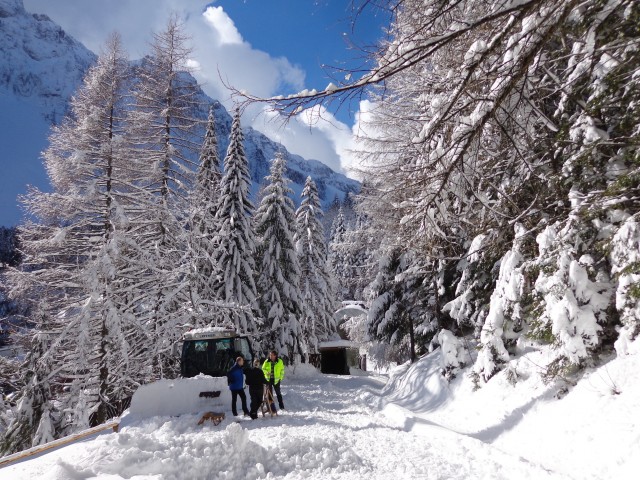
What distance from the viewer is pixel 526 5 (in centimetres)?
258

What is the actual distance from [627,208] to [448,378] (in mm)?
7229

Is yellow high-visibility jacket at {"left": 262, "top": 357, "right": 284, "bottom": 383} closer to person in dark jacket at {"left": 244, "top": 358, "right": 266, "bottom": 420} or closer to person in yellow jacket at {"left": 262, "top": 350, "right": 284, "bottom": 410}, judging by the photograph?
person in yellow jacket at {"left": 262, "top": 350, "right": 284, "bottom": 410}

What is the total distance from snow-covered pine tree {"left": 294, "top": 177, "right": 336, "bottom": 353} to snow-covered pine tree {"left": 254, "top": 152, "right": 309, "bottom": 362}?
362cm

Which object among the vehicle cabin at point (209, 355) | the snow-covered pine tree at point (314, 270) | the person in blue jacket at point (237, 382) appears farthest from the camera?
the snow-covered pine tree at point (314, 270)

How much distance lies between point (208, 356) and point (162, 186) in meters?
6.84

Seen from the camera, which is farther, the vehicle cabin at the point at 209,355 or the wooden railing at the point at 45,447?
the vehicle cabin at the point at 209,355

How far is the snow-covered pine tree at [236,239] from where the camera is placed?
23.0 metres

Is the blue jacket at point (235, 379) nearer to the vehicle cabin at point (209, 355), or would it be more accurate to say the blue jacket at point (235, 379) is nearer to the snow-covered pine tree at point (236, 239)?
the vehicle cabin at point (209, 355)

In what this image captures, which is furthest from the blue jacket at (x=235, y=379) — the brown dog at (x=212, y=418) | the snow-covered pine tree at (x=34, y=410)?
the snow-covered pine tree at (x=34, y=410)

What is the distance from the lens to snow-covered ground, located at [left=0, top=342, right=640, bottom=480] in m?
5.04

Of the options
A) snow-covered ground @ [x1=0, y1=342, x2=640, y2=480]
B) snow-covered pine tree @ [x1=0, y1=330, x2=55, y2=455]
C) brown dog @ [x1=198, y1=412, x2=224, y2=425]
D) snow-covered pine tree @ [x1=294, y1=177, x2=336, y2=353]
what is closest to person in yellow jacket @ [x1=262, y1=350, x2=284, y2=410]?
brown dog @ [x1=198, y1=412, x2=224, y2=425]

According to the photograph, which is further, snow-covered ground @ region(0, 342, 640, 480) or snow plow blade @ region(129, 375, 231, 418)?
snow plow blade @ region(129, 375, 231, 418)

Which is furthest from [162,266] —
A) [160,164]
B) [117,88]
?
[117,88]

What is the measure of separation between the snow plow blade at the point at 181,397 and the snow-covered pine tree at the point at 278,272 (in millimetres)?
13728
